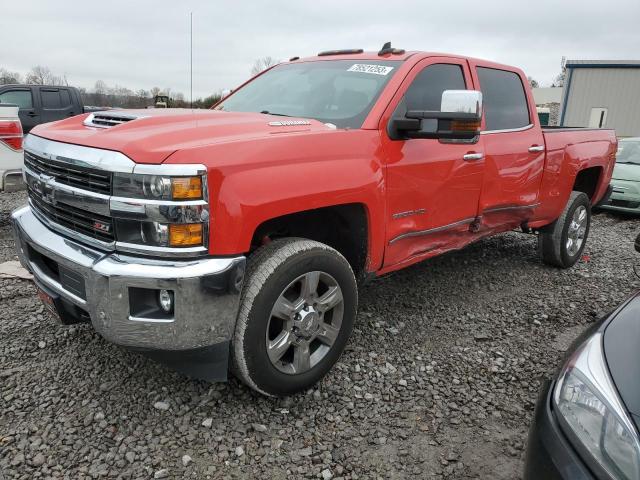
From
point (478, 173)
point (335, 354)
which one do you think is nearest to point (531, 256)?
point (478, 173)

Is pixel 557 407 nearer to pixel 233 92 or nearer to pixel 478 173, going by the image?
pixel 478 173

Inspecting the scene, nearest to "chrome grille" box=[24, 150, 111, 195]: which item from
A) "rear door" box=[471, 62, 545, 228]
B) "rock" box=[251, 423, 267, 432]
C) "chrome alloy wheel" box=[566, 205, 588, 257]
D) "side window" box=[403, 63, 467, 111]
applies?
"rock" box=[251, 423, 267, 432]

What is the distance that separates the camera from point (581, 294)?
177 inches

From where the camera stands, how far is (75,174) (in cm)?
233

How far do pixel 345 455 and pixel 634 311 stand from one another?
4.45 feet

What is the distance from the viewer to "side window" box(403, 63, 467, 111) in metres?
3.23

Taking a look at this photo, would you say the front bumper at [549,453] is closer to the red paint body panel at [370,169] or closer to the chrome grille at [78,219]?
the red paint body panel at [370,169]

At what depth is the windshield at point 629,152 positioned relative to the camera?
921 cm

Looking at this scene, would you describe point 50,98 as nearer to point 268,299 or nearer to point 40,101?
point 40,101

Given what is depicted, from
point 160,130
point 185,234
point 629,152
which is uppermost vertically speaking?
point 160,130

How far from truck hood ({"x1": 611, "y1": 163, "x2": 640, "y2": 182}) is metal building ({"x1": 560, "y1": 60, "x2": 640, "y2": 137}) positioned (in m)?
18.4

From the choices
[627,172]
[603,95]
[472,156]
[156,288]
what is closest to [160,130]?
[156,288]

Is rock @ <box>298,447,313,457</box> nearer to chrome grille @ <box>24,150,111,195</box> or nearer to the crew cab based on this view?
chrome grille @ <box>24,150,111,195</box>

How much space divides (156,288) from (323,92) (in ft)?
6.05
